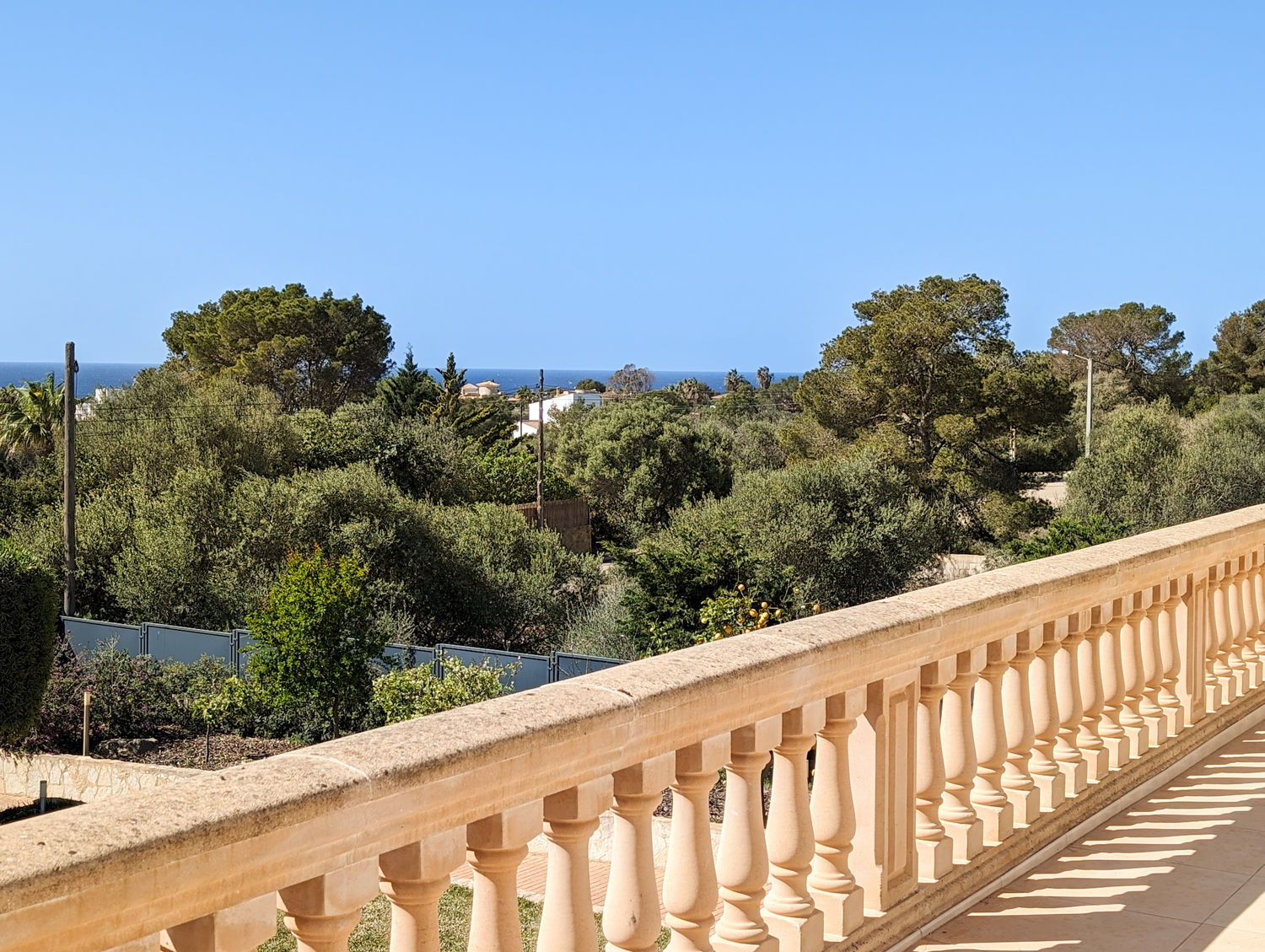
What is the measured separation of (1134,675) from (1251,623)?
Result: 1.45m

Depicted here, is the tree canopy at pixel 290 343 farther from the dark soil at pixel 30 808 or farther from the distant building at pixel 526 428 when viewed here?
the dark soil at pixel 30 808

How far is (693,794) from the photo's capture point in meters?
1.95

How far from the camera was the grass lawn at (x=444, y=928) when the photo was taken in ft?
24.6

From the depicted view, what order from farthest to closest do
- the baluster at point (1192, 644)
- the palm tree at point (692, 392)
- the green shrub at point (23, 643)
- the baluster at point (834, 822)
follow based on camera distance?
the palm tree at point (692, 392), the green shrub at point (23, 643), the baluster at point (1192, 644), the baluster at point (834, 822)

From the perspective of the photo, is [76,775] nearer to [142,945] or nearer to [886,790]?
[886,790]

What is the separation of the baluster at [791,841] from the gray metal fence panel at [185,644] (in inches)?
633

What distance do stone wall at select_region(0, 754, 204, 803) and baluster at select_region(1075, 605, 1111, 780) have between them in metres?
12.1

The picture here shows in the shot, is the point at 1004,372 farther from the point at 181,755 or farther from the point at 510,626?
the point at 181,755

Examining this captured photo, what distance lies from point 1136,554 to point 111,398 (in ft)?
93.3

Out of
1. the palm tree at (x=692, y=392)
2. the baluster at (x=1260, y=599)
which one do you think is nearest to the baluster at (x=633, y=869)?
the baluster at (x=1260, y=599)

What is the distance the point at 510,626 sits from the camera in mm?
21859

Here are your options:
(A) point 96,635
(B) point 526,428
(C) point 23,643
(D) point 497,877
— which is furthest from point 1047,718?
(B) point 526,428

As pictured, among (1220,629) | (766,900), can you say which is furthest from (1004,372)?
(766,900)

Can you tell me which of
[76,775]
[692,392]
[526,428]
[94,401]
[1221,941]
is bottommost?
[76,775]
